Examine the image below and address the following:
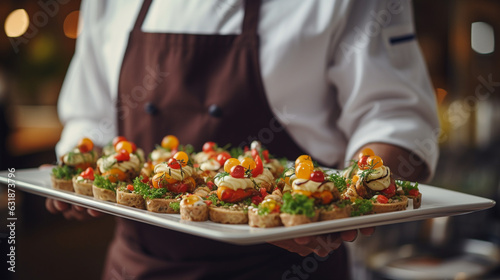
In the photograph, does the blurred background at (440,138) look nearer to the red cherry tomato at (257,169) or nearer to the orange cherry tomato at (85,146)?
the red cherry tomato at (257,169)

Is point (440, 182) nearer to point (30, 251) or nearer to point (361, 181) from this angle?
point (361, 181)

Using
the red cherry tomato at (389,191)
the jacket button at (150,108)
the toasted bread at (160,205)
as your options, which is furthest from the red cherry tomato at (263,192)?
the jacket button at (150,108)

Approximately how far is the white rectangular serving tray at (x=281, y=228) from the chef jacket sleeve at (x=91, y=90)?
0.68 meters

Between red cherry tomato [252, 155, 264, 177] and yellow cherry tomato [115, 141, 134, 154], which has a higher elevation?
yellow cherry tomato [115, 141, 134, 154]

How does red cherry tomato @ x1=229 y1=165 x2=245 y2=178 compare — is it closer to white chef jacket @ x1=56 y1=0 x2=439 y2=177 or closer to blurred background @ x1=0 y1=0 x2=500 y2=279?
white chef jacket @ x1=56 y1=0 x2=439 y2=177

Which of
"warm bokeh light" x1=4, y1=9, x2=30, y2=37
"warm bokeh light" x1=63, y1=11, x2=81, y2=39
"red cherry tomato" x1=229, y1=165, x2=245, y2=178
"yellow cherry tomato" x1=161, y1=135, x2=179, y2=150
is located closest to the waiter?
"yellow cherry tomato" x1=161, y1=135, x2=179, y2=150

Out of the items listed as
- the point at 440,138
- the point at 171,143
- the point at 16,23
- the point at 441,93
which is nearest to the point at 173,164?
the point at 171,143

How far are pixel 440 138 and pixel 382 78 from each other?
4.01 m

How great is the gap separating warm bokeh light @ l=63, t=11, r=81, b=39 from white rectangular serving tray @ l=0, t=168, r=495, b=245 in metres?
4.83

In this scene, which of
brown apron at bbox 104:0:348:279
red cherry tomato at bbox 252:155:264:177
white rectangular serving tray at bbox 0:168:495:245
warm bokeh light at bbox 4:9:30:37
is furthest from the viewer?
warm bokeh light at bbox 4:9:30:37

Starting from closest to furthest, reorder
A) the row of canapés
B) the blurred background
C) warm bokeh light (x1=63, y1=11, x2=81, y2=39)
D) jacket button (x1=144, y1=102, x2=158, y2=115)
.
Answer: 1. the row of canapés
2. jacket button (x1=144, y1=102, x2=158, y2=115)
3. the blurred background
4. warm bokeh light (x1=63, y1=11, x2=81, y2=39)

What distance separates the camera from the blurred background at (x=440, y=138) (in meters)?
2.83

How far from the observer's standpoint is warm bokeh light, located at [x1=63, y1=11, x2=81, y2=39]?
6.13 meters

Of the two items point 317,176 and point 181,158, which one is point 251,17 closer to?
point 181,158
